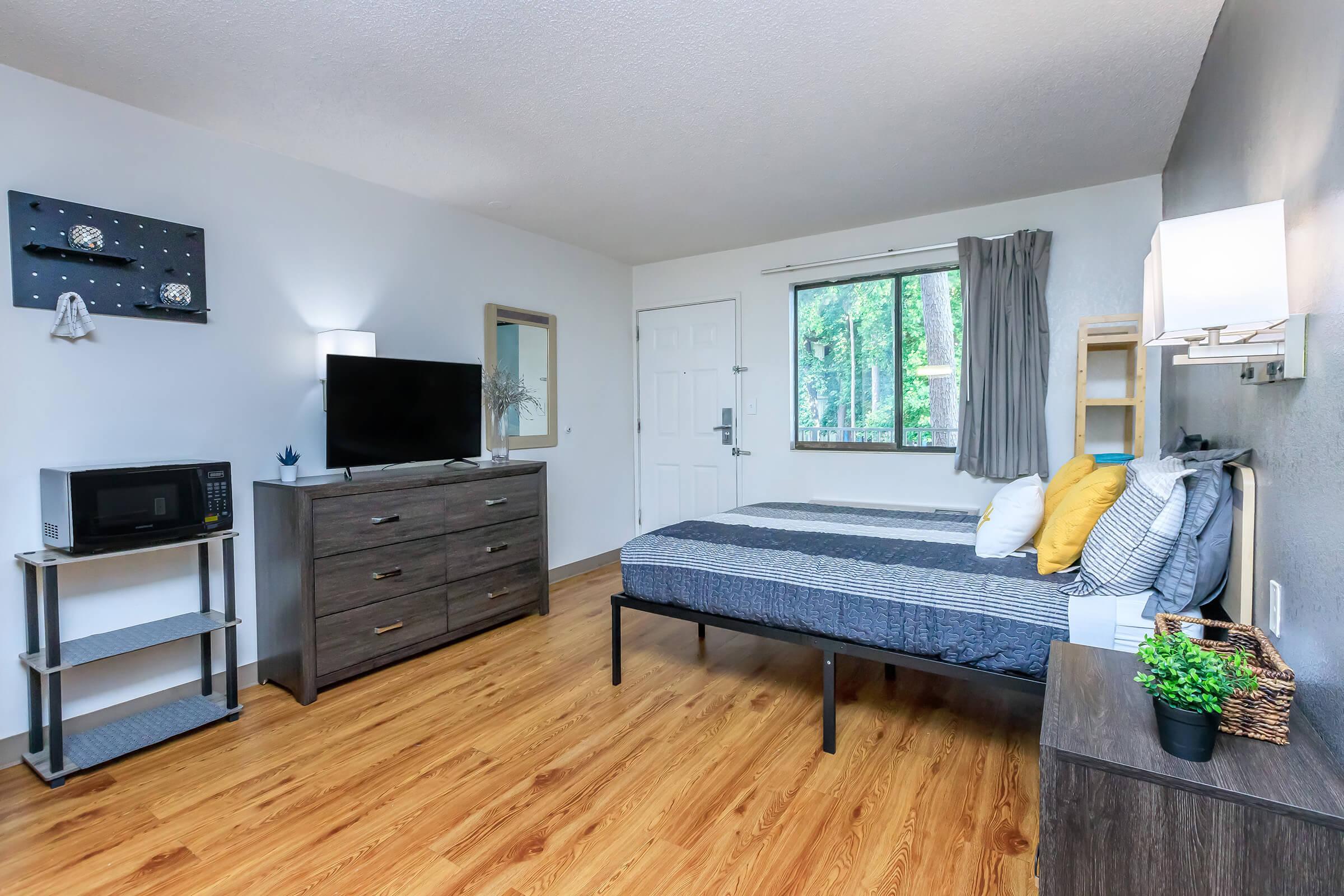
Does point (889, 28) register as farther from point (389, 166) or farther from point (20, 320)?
point (20, 320)

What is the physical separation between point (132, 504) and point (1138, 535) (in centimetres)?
342

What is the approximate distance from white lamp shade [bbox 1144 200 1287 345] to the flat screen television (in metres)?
3.21

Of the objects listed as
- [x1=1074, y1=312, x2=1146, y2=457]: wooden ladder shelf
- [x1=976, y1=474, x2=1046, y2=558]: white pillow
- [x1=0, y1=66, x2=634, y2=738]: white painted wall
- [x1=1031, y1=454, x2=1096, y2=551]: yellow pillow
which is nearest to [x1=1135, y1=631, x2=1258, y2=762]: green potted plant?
[x1=976, y1=474, x2=1046, y2=558]: white pillow

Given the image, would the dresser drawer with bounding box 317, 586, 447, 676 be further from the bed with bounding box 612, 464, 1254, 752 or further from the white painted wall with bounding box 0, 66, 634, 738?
the bed with bounding box 612, 464, 1254, 752

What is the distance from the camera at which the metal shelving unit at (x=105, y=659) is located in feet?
7.22

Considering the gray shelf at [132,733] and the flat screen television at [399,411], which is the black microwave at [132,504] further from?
the gray shelf at [132,733]

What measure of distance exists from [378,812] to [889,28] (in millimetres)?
3043

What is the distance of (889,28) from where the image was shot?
6.95ft

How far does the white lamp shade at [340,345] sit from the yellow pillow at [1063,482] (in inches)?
127

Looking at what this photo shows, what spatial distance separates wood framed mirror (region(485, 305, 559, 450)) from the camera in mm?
4227

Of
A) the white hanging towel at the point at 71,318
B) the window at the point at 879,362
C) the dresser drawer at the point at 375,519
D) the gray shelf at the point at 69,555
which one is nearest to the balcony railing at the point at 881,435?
the window at the point at 879,362

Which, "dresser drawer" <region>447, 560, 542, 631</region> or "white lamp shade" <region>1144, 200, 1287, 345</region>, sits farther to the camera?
"dresser drawer" <region>447, 560, 542, 631</region>

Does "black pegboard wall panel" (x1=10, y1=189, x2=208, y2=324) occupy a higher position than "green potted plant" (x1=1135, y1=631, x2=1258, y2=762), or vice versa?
"black pegboard wall panel" (x1=10, y1=189, x2=208, y2=324)

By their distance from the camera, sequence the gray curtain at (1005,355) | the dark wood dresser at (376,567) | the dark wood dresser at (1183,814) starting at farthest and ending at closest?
the gray curtain at (1005,355)
the dark wood dresser at (376,567)
the dark wood dresser at (1183,814)
